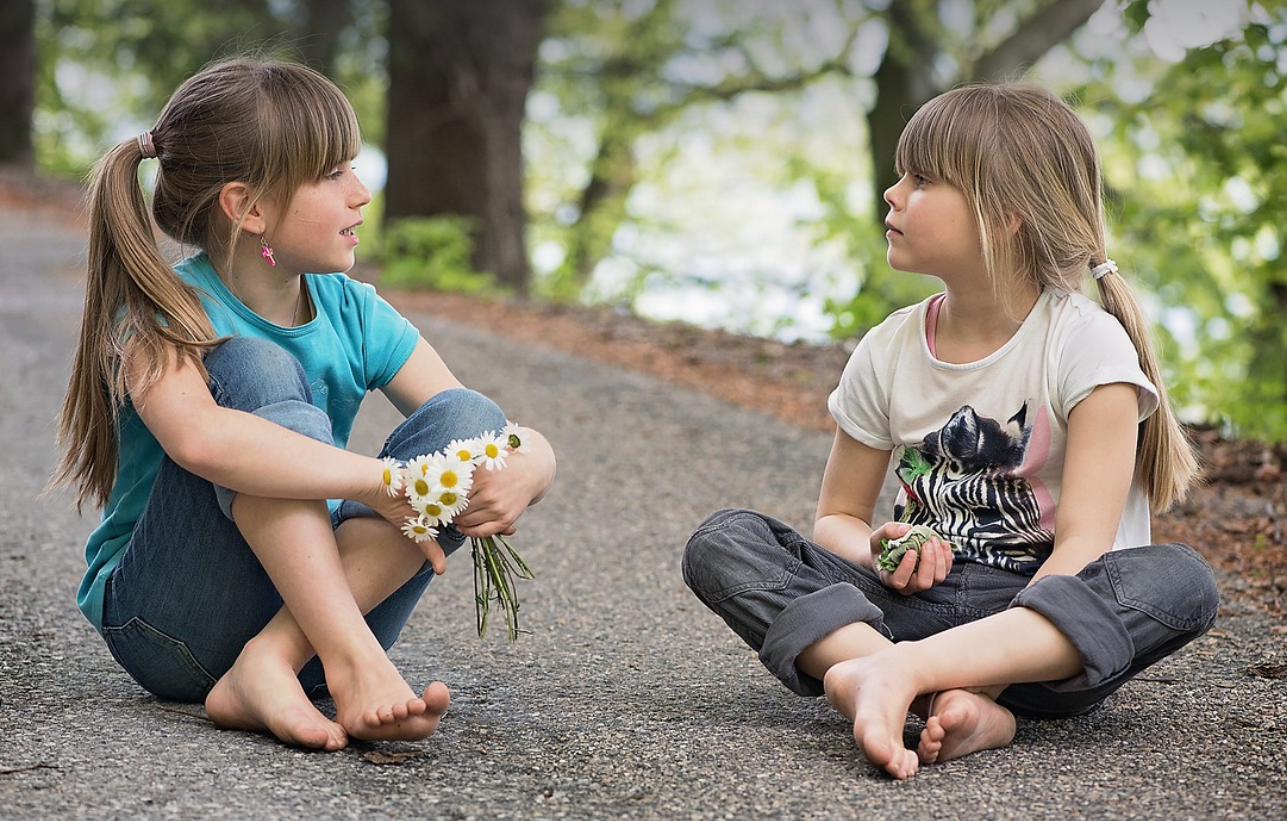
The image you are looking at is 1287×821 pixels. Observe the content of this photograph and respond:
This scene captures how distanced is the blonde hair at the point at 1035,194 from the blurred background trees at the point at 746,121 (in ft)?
7.31

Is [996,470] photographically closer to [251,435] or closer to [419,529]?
[419,529]

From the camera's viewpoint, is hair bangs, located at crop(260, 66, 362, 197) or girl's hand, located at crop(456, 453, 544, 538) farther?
hair bangs, located at crop(260, 66, 362, 197)

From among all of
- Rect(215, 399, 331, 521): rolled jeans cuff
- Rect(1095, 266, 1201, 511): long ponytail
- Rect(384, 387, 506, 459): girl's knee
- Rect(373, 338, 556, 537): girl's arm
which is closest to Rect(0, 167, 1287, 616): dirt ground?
Rect(1095, 266, 1201, 511): long ponytail

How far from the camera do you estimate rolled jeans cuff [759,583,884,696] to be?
210cm

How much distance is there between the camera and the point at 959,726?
190cm

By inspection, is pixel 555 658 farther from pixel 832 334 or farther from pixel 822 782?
pixel 832 334

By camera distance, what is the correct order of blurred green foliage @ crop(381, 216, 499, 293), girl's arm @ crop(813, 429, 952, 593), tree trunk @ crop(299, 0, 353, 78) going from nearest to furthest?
girl's arm @ crop(813, 429, 952, 593), blurred green foliage @ crop(381, 216, 499, 293), tree trunk @ crop(299, 0, 353, 78)

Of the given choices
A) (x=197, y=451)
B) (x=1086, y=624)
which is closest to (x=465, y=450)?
(x=197, y=451)

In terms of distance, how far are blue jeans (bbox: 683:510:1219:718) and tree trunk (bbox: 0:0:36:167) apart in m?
15.3

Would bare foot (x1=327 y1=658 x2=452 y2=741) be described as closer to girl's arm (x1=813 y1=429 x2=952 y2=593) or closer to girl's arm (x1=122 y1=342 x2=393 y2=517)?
girl's arm (x1=122 y1=342 x2=393 y2=517)

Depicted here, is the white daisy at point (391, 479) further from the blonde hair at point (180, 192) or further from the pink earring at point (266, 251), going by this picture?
the pink earring at point (266, 251)

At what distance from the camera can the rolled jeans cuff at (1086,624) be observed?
1968 millimetres

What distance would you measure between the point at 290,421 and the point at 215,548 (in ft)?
0.85

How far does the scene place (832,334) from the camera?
22.4 ft
